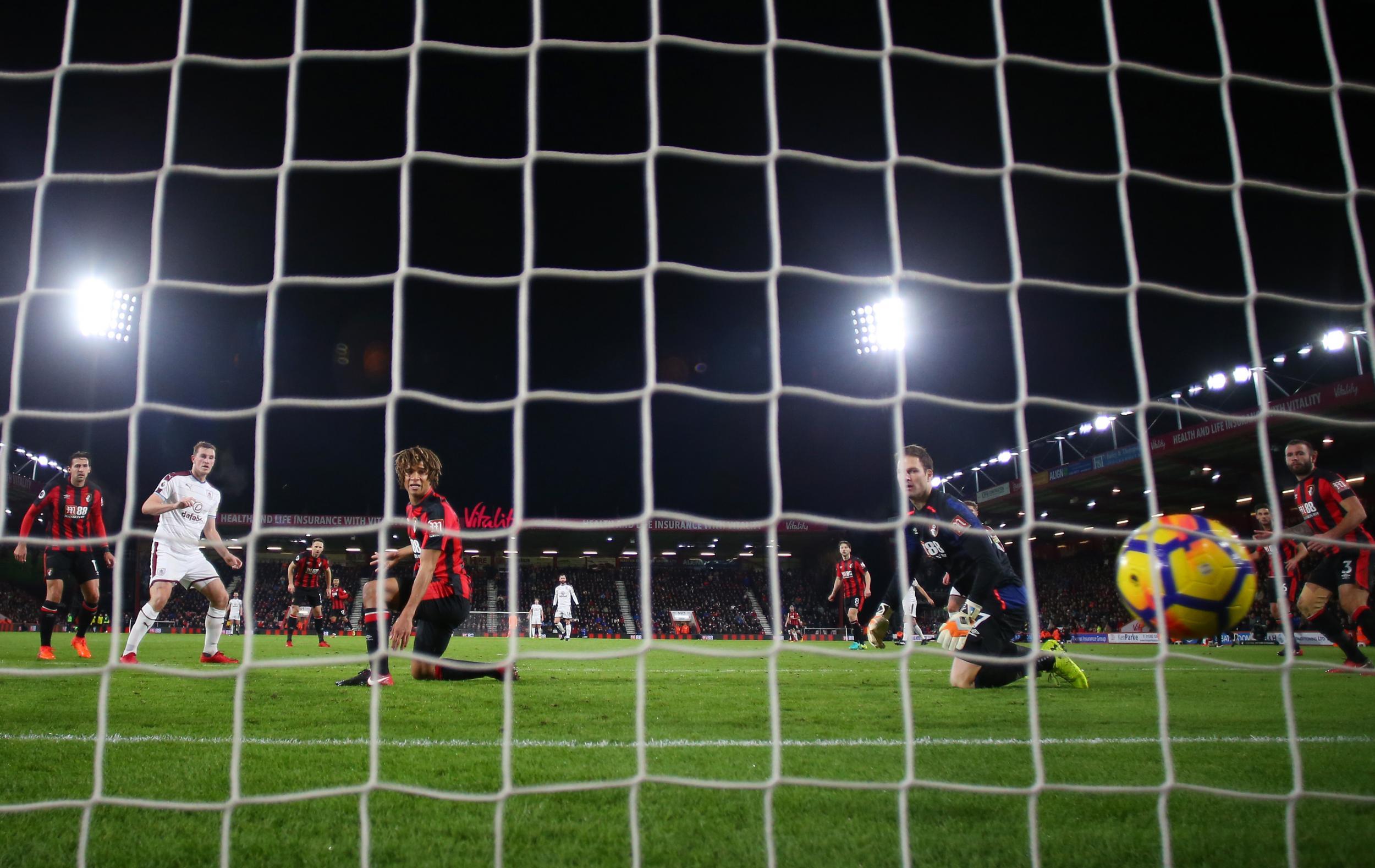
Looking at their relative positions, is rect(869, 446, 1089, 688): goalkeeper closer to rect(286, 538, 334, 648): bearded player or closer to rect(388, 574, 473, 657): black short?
rect(388, 574, 473, 657): black short

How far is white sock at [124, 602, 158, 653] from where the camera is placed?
254 inches

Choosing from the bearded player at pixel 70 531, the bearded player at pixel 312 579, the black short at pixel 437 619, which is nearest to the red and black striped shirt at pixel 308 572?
the bearded player at pixel 312 579

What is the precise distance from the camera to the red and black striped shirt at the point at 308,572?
1239 cm

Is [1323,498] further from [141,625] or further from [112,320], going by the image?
[112,320]

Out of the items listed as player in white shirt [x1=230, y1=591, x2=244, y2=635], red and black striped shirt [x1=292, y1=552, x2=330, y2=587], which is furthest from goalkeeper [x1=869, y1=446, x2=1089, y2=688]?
player in white shirt [x1=230, y1=591, x2=244, y2=635]

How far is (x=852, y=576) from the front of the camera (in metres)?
13.1

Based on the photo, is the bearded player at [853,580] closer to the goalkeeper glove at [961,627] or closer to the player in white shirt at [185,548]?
the goalkeeper glove at [961,627]

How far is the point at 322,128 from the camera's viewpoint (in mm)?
10625

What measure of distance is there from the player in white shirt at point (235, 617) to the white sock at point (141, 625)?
17.0 meters

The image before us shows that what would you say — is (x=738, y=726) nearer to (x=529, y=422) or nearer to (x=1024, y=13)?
(x=1024, y=13)

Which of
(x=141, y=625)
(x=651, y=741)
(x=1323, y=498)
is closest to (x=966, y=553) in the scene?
(x=1323, y=498)

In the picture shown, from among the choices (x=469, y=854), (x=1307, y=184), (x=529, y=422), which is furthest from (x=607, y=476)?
(x=469, y=854)

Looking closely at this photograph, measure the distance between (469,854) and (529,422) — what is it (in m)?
26.5

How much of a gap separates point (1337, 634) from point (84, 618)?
A: 11.0m
